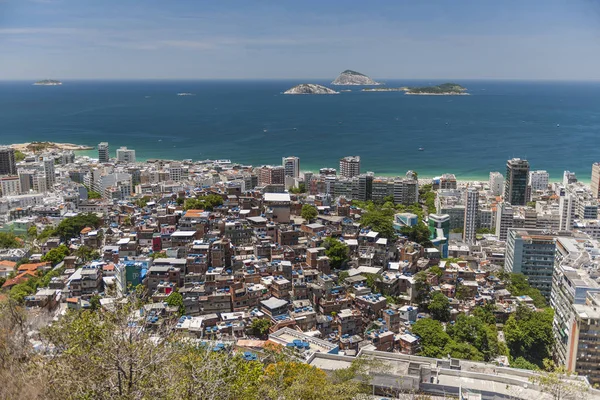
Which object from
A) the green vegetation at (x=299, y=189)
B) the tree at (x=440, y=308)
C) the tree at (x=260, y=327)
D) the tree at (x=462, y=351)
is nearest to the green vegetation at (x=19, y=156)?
the green vegetation at (x=299, y=189)

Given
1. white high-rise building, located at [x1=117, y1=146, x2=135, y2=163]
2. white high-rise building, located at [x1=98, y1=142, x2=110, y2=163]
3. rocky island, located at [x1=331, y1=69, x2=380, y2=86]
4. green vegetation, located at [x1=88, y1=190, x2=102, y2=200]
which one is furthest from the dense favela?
rocky island, located at [x1=331, y1=69, x2=380, y2=86]

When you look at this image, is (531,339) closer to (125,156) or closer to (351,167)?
(351,167)

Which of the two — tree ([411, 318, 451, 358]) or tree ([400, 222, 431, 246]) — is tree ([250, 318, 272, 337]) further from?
tree ([400, 222, 431, 246])

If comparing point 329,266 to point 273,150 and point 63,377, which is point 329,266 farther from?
point 273,150

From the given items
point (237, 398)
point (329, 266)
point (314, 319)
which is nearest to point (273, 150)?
point (329, 266)

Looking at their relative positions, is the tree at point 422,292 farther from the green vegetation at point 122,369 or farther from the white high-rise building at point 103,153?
the white high-rise building at point 103,153
